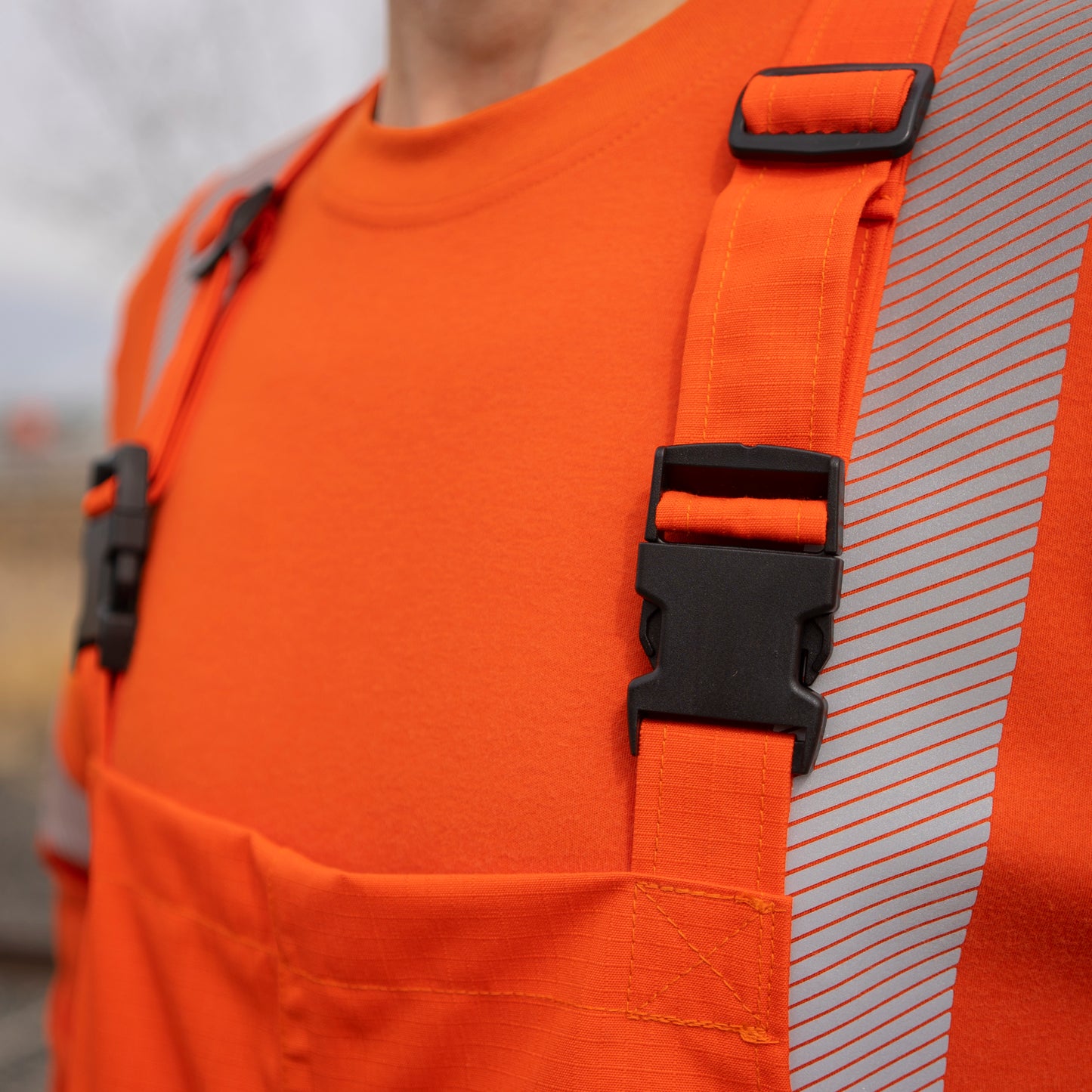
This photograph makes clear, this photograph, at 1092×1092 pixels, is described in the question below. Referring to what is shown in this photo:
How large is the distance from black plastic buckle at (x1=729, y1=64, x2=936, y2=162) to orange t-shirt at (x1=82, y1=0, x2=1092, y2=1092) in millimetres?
44

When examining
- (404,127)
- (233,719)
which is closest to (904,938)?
(233,719)

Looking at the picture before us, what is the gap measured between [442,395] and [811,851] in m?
0.34

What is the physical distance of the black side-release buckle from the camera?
76cm

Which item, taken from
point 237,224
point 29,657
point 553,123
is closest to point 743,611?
point 553,123

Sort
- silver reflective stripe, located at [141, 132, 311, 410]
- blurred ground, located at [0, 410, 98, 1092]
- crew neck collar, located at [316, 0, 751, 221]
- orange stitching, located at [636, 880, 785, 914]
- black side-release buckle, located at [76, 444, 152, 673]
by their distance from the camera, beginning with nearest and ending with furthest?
orange stitching, located at [636, 880, 785, 914] → crew neck collar, located at [316, 0, 751, 221] → black side-release buckle, located at [76, 444, 152, 673] → silver reflective stripe, located at [141, 132, 311, 410] → blurred ground, located at [0, 410, 98, 1092]

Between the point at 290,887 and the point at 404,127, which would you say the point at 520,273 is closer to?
the point at 404,127

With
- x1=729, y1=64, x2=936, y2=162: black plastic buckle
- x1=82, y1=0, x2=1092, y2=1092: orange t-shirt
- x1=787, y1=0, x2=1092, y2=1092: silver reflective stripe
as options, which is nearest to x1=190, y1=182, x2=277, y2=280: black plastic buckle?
x1=82, y1=0, x2=1092, y2=1092: orange t-shirt

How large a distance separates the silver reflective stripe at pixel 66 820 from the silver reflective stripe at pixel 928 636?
28.8 inches

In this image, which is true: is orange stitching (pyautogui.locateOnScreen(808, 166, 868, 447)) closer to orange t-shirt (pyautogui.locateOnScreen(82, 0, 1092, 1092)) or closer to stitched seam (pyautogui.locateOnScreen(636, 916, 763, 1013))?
orange t-shirt (pyautogui.locateOnScreen(82, 0, 1092, 1092))

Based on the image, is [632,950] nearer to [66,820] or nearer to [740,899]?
[740,899]

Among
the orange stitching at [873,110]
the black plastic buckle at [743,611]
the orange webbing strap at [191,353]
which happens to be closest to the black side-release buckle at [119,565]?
the orange webbing strap at [191,353]

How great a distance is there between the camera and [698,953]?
45cm

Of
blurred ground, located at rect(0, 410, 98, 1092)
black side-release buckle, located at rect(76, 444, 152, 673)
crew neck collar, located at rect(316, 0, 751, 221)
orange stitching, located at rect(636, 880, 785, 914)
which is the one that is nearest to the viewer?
orange stitching, located at rect(636, 880, 785, 914)

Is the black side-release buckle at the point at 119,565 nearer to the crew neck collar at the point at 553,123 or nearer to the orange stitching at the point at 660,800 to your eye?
the crew neck collar at the point at 553,123
